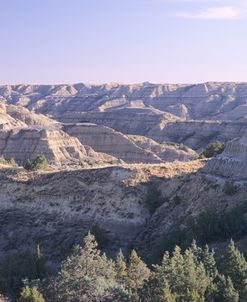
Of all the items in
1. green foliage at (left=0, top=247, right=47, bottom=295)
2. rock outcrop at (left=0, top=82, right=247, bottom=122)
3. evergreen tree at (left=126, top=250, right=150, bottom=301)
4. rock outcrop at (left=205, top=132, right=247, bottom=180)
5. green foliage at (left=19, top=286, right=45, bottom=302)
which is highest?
rock outcrop at (left=205, top=132, right=247, bottom=180)

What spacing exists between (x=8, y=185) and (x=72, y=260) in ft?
71.5

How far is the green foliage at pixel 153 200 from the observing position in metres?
38.4

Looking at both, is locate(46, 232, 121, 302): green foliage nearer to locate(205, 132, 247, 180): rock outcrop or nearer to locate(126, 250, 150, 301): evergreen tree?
locate(126, 250, 150, 301): evergreen tree

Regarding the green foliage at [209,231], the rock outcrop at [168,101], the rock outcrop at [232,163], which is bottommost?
the rock outcrop at [168,101]

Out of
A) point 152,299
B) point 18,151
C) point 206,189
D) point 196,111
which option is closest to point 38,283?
point 152,299

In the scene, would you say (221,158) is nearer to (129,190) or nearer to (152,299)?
(129,190)

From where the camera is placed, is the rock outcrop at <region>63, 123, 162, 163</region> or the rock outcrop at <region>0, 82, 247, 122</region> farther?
the rock outcrop at <region>0, 82, 247, 122</region>

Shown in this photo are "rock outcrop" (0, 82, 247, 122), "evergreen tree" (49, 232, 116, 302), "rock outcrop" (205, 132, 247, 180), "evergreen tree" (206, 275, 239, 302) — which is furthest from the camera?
"rock outcrop" (0, 82, 247, 122)

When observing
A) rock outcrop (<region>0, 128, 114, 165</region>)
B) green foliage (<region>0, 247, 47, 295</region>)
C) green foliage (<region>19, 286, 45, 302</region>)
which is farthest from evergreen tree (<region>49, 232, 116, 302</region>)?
rock outcrop (<region>0, 128, 114, 165</region>)

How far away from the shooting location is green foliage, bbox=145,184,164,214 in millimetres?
38438

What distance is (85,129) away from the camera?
311ft

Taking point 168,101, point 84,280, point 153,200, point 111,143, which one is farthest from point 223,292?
point 168,101

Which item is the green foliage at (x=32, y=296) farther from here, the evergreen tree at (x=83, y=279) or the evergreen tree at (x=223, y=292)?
the evergreen tree at (x=223, y=292)

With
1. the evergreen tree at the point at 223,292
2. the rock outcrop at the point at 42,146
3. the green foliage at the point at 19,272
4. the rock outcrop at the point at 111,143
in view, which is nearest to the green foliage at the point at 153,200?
the green foliage at the point at 19,272
